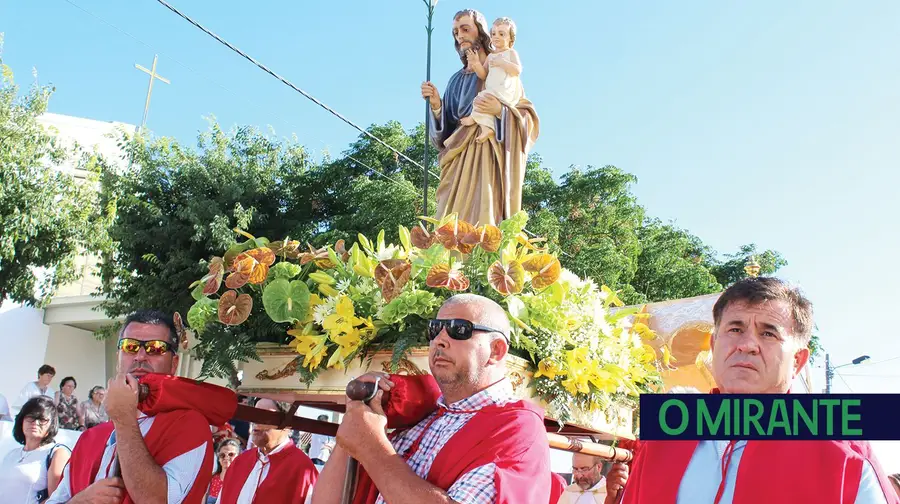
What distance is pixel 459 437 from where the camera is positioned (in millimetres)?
2676

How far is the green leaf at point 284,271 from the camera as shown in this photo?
3488 millimetres

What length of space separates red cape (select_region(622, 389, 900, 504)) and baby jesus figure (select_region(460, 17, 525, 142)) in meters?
3.63

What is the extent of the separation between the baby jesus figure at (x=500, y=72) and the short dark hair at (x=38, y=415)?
12.5ft

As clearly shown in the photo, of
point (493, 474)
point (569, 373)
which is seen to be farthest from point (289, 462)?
point (493, 474)

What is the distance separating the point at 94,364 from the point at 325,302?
21.0 metres

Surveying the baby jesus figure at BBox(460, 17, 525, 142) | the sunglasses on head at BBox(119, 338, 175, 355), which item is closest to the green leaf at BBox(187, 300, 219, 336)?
the sunglasses on head at BBox(119, 338, 175, 355)

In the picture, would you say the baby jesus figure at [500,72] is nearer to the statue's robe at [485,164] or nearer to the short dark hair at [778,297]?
the statue's robe at [485,164]

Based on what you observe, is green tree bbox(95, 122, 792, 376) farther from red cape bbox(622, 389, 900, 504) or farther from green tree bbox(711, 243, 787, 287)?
red cape bbox(622, 389, 900, 504)

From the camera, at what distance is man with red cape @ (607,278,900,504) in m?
1.86

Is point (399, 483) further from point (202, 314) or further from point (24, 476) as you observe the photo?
point (24, 476)

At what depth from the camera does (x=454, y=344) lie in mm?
2857

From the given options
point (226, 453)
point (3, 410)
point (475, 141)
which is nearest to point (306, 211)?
point (3, 410)

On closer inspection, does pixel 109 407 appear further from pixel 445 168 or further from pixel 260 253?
pixel 445 168

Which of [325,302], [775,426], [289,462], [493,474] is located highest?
[325,302]
